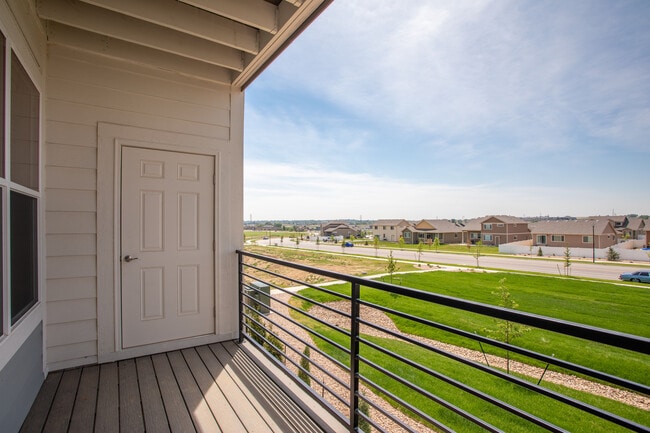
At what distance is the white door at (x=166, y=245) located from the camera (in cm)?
275

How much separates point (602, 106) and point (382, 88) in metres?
19.4

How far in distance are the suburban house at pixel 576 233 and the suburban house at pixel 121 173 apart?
26.4m

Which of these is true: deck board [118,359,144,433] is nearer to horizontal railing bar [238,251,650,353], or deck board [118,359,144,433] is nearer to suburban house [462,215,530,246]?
horizontal railing bar [238,251,650,353]

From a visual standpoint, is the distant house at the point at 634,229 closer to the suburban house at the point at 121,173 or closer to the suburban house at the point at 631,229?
the suburban house at the point at 631,229

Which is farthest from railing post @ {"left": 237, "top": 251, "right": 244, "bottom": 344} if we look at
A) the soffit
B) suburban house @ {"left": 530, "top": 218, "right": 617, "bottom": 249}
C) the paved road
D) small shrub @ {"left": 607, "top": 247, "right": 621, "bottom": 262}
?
suburban house @ {"left": 530, "top": 218, "right": 617, "bottom": 249}

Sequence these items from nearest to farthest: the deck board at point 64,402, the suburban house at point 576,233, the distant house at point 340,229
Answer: the deck board at point 64,402 < the suburban house at point 576,233 < the distant house at point 340,229

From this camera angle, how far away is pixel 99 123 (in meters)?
2.64

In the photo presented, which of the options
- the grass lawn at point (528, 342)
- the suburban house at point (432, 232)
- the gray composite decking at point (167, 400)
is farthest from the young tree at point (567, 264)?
the gray composite decking at point (167, 400)

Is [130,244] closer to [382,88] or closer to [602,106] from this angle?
[382,88]

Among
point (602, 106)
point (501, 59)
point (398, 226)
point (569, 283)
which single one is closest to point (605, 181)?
point (602, 106)

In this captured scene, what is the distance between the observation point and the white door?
9.03 ft

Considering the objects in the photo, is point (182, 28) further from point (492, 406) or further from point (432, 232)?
point (432, 232)

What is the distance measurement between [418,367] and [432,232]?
4131cm

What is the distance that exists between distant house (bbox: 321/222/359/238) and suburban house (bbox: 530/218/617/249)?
21314 millimetres
